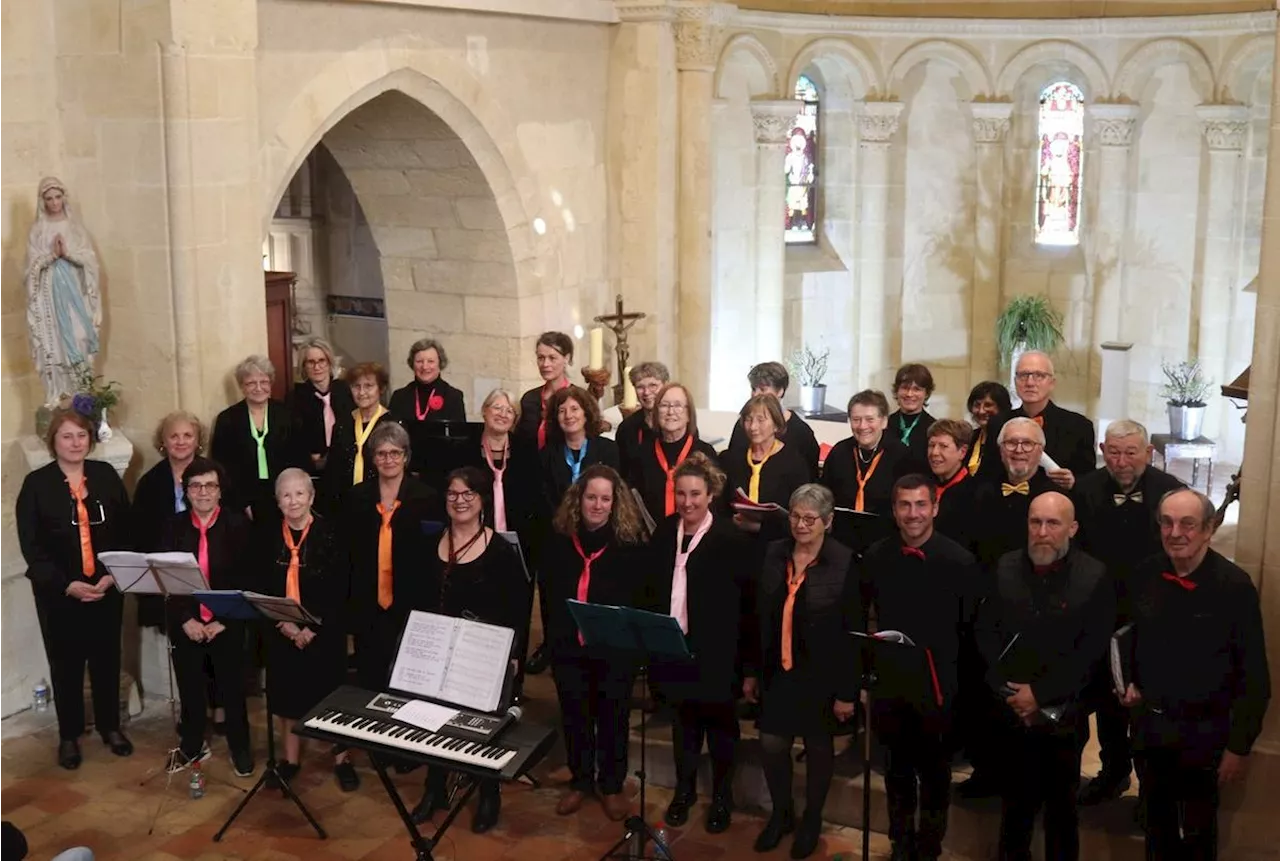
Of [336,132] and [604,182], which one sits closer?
[336,132]

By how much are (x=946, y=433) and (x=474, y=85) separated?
4.95 meters

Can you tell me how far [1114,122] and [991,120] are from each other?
43.4 inches

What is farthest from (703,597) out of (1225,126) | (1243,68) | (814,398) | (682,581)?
(1225,126)

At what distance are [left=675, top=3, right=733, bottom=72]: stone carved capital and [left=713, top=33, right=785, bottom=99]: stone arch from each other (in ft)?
5.53

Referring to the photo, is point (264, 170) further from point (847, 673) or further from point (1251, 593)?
point (1251, 593)

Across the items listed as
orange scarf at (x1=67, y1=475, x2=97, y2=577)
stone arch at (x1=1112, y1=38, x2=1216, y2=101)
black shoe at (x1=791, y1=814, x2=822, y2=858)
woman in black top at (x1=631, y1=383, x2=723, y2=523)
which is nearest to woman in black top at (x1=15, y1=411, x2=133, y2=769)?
orange scarf at (x1=67, y1=475, x2=97, y2=577)

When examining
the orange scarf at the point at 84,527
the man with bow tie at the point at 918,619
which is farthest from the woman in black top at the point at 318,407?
the man with bow tie at the point at 918,619

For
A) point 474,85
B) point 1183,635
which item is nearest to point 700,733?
point 1183,635

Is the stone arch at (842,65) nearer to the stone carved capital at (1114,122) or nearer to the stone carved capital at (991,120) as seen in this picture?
the stone carved capital at (991,120)

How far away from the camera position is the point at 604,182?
12422mm

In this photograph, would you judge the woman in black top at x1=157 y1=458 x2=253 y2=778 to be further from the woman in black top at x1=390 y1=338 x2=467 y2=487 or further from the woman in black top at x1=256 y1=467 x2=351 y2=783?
the woman in black top at x1=390 y1=338 x2=467 y2=487

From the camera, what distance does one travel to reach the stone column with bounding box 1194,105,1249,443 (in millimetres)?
14773

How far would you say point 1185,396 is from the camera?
1470 cm

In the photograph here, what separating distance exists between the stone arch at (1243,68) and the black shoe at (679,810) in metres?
9.44
